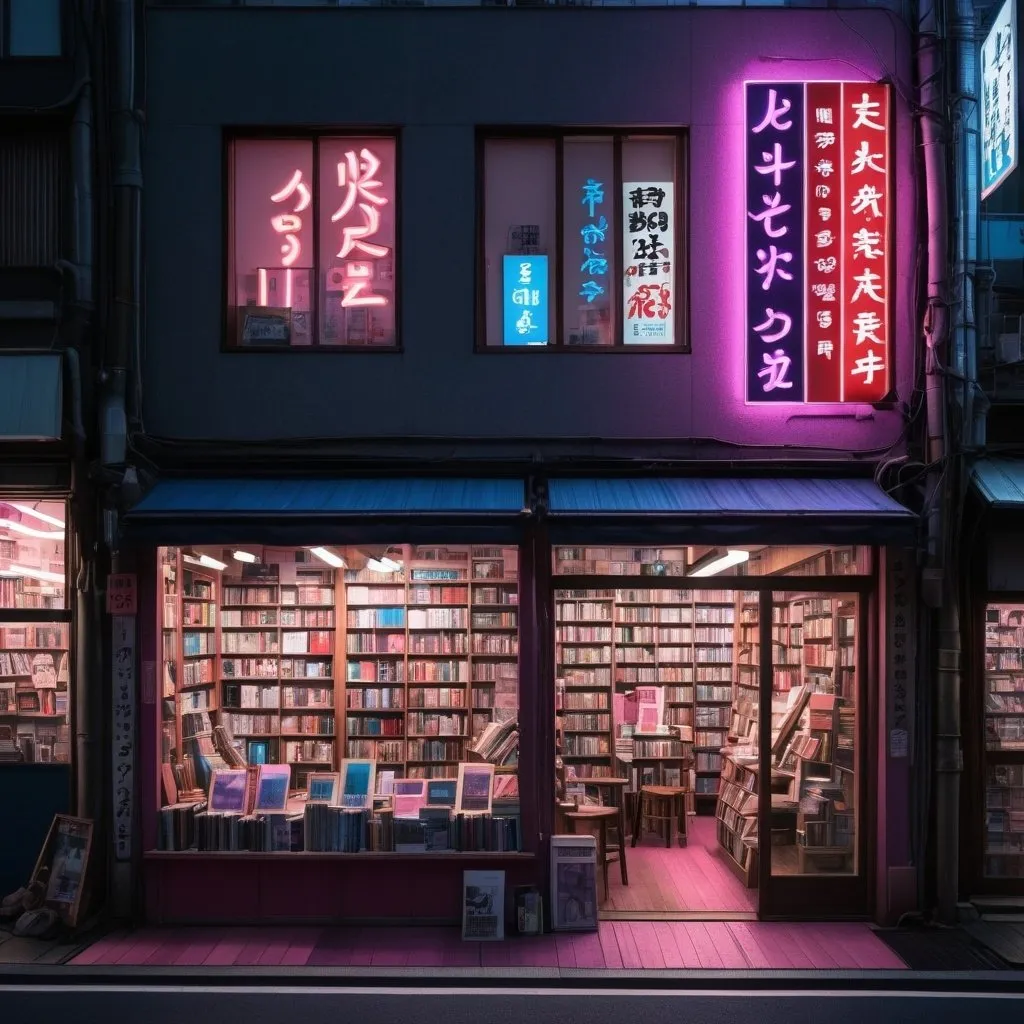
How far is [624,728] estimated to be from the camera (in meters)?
14.9

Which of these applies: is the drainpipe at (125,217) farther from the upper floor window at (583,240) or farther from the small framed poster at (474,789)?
the small framed poster at (474,789)

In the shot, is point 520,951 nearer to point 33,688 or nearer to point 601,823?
point 601,823

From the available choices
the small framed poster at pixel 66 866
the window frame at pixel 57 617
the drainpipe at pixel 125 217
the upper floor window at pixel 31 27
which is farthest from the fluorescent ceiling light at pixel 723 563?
the upper floor window at pixel 31 27

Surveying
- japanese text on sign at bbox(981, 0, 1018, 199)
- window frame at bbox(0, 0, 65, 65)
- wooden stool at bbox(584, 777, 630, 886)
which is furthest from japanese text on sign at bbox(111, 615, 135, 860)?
japanese text on sign at bbox(981, 0, 1018, 199)

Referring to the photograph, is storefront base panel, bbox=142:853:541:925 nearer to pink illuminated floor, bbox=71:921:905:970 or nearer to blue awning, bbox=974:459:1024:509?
pink illuminated floor, bbox=71:921:905:970

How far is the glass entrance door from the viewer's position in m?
10.2

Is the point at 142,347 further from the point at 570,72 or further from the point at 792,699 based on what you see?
the point at 792,699

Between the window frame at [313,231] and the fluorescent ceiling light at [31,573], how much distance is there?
277cm

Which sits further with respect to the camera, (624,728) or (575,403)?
(624,728)

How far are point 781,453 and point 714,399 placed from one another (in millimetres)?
832

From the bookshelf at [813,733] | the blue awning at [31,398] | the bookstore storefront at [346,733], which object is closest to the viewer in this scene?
the bookstore storefront at [346,733]

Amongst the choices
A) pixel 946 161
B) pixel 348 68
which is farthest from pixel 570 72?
pixel 946 161

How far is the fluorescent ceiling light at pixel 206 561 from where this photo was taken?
11.6 m

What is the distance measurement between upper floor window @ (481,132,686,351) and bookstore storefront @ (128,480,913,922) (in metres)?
1.63
